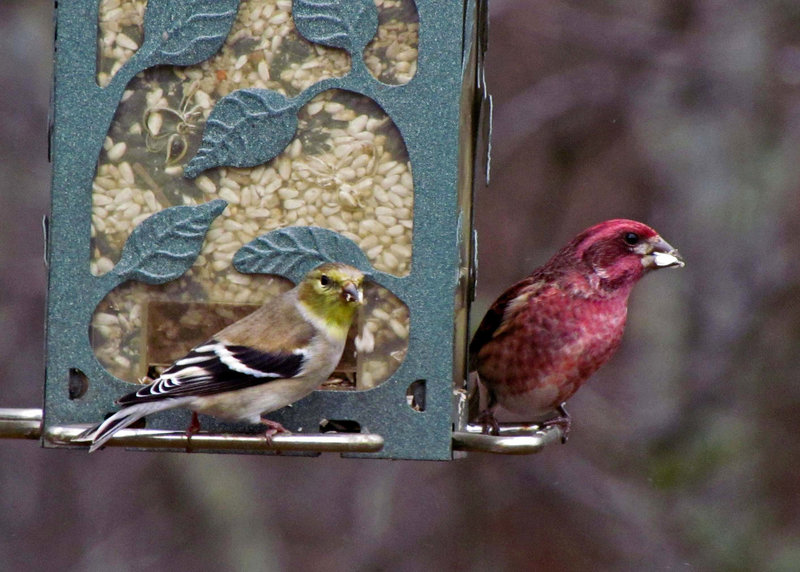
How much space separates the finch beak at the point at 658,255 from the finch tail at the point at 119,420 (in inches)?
97.5

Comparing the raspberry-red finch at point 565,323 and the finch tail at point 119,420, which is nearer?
the finch tail at point 119,420

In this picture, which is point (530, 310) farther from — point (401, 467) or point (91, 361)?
point (401, 467)

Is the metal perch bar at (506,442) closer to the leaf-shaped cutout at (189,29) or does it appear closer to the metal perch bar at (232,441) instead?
the metal perch bar at (232,441)

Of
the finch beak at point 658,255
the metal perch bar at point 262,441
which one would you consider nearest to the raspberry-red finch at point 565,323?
the finch beak at point 658,255

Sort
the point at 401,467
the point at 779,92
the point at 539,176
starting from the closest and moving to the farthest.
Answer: the point at 779,92 < the point at 401,467 < the point at 539,176

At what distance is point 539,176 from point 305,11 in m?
6.25

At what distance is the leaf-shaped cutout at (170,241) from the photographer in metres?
5.10

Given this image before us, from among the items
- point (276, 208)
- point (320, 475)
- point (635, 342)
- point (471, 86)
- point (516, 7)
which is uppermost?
point (516, 7)

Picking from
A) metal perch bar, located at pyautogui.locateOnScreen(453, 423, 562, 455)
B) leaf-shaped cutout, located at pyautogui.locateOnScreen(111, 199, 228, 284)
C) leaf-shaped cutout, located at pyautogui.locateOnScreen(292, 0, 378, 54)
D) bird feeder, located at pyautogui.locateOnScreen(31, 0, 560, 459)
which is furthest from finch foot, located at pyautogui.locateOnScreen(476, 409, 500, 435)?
leaf-shaped cutout, located at pyautogui.locateOnScreen(292, 0, 378, 54)

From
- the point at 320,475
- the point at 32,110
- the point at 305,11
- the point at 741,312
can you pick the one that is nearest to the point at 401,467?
the point at 320,475

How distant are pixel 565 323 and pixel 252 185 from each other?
186 cm

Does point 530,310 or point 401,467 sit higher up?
point 530,310

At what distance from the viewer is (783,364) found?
30.5 ft

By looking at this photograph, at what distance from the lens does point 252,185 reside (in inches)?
203
